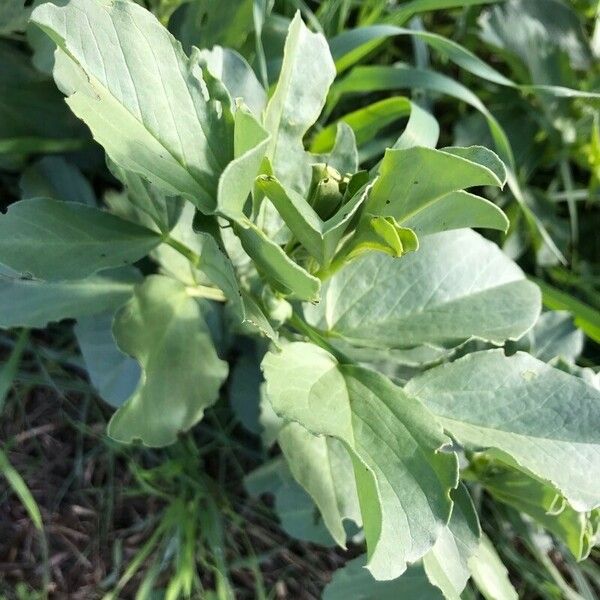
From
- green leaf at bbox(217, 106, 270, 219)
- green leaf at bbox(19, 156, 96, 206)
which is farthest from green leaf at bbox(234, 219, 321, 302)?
green leaf at bbox(19, 156, 96, 206)

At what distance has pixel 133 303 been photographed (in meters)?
0.71

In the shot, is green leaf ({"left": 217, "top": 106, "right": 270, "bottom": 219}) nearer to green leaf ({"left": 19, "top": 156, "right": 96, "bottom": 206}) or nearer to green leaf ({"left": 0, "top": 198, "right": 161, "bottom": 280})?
green leaf ({"left": 0, "top": 198, "right": 161, "bottom": 280})

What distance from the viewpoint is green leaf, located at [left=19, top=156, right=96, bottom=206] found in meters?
0.96

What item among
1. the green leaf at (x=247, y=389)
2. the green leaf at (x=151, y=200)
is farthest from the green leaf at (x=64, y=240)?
the green leaf at (x=247, y=389)

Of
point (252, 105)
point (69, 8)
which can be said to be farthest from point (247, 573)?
point (69, 8)

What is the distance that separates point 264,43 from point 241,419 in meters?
0.51

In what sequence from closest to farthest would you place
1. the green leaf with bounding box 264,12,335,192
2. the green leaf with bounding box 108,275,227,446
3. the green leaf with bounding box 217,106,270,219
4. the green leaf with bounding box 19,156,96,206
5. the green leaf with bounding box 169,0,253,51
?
1. the green leaf with bounding box 217,106,270,219
2. the green leaf with bounding box 264,12,335,192
3. the green leaf with bounding box 108,275,227,446
4. the green leaf with bounding box 169,0,253,51
5. the green leaf with bounding box 19,156,96,206

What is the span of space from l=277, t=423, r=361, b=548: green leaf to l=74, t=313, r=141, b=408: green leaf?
26 cm

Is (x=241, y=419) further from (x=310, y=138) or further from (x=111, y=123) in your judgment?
(x=111, y=123)

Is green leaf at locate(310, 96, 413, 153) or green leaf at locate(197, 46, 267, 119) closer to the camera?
green leaf at locate(197, 46, 267, 119)

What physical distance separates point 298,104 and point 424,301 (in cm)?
25

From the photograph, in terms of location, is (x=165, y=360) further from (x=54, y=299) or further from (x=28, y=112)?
(x=28, y=112)

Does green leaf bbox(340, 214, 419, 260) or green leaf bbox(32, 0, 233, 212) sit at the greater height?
green leaf bbox(32, 0, 233, 212)

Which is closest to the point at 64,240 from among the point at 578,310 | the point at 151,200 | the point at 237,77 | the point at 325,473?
the point at 151,200
